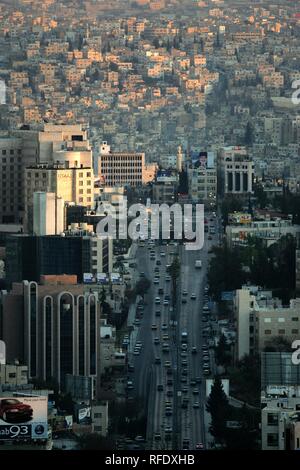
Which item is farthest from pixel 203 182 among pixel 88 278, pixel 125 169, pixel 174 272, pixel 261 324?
pixel 261 324

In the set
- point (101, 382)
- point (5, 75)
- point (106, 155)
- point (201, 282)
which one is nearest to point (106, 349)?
point (101, 382)

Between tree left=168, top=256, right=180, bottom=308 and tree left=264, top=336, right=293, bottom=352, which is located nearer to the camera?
tree left=264, top=336, right=293, bottom=352

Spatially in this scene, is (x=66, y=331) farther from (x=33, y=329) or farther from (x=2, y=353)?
(x=2, y=353)

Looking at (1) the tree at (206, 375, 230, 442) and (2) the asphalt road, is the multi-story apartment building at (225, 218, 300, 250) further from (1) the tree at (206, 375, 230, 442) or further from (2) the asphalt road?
(1) the tree at (206, 375, 230, 442)

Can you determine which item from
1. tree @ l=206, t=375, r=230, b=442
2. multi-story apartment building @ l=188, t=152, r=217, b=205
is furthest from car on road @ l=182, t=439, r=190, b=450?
multi-story apartment building @ l=188, t=152, r=217, b=205

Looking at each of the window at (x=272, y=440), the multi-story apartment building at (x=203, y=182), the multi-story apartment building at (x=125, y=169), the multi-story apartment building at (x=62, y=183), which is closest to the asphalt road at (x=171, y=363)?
the multi-story apartment building at (x=62, y=183)

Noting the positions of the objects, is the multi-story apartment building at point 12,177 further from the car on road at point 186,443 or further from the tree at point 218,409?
the car on road at point 186,443
